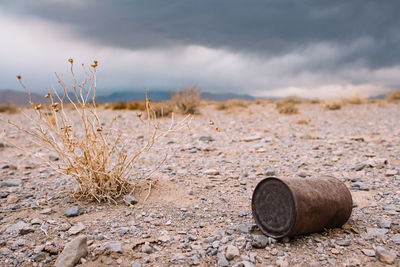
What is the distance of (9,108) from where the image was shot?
17.4 m

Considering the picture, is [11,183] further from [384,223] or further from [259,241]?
[384,223]

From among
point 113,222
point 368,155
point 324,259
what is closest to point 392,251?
point 324,259

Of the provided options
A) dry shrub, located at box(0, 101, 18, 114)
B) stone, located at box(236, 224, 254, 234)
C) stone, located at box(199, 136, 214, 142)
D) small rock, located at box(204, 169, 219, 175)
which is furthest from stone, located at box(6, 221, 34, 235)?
dry shrub, located at box(0, 101, 18, 114)

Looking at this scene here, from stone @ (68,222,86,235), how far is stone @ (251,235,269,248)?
1594 millimetres

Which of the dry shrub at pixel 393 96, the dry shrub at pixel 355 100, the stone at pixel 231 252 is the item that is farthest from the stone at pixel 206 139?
the dry shrub at pixel 393 96

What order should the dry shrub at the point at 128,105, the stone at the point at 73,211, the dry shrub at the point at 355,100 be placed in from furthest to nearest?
1. the dry shrub at the point at 355,100
2. the dry shrub at the point at 128,105
3. the stone at the point at 73,211

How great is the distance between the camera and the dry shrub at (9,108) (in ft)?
55.2

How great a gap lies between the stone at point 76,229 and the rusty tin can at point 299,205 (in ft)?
5.34

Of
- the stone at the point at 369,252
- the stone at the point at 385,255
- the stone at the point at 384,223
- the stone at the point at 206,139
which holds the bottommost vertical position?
the stone at the point at 369,252

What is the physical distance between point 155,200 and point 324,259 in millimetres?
1867

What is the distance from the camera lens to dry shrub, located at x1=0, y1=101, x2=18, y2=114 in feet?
55.2

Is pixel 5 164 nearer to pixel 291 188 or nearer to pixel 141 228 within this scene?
pixel 141 228

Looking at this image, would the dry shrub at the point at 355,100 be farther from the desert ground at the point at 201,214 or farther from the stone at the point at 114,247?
the stone at the point at 114,247

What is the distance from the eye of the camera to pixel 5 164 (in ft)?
18.0
